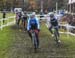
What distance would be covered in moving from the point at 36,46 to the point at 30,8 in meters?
76.8

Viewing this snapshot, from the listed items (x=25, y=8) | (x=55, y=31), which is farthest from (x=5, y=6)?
(x=55, y=31)

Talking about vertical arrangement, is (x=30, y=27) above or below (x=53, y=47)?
above

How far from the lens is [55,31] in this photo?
16.8 meters

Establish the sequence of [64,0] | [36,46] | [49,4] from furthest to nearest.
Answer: [49,4] < [64,0] < [36,46]

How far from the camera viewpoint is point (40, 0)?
9206 cm

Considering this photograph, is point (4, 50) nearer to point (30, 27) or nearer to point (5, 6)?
point (30, 27)

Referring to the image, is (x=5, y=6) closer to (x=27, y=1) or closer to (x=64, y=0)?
(x=27, y=1)

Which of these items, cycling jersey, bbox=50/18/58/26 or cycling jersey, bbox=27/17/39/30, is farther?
cycling jersey, bbox=50/18/58/26

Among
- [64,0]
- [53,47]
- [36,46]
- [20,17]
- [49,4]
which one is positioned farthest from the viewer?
[49,4]

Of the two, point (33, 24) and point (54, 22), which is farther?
point (54, 22)

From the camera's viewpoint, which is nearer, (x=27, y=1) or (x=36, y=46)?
(x=36, y=46)

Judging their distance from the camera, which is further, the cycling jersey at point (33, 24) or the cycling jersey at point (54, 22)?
the cycling jersey at point (54, 22)

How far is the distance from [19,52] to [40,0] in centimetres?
7797

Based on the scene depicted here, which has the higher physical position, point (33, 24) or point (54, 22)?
point (33, 24)
